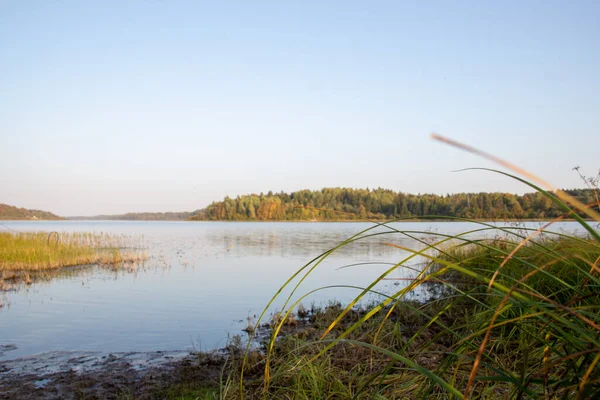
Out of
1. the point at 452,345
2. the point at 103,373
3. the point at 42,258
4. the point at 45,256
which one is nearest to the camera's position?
the point at 452,345

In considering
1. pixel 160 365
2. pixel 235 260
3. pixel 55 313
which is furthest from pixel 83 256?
pixel 160 365

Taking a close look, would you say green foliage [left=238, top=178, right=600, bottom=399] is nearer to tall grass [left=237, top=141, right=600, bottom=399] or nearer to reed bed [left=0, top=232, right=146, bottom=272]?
tall grass [left=237, top=141, right=600, bottom=399]

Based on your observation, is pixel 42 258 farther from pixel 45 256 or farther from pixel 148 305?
pixel 148 305

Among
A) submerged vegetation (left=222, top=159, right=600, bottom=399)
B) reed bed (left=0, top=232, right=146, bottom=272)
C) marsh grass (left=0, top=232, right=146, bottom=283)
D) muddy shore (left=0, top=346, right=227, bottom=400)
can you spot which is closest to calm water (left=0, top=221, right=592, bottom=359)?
muddy shore (left=0, top=346, right=227, bottom=400)

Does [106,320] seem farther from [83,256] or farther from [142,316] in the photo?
[83,256]

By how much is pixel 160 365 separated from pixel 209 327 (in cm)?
228

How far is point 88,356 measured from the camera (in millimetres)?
6137

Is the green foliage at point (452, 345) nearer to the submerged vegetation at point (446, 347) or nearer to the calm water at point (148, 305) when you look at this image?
the submerged vegetation at point (446, 347)

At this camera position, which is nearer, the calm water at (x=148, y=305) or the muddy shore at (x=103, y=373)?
the muddy shore at (x=103, y=373)

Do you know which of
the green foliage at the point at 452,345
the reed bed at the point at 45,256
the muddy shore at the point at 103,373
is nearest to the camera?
the green foliage at the point at 452,345

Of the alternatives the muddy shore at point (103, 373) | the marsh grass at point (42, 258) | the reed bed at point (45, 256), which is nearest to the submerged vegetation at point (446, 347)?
the muddy shore at point (103, 373)

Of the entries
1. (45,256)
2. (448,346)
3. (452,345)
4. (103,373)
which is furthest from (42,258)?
(452,345)

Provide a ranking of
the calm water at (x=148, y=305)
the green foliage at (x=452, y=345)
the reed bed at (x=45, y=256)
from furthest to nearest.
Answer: the reed bed at (x=45, y=256), the calm water at (x=148, y=305), the green foliage at (x=452, y=345)

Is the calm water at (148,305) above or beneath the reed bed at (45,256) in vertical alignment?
beneath
